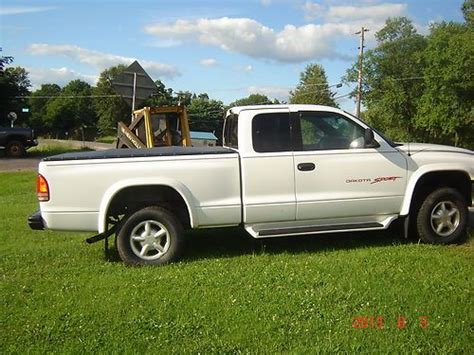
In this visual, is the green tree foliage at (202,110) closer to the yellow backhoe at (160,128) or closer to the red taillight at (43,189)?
the yellow backhoe at (160,128)

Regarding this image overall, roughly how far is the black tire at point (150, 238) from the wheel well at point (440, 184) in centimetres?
298

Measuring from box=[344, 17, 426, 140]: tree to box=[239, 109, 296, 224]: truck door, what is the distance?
46.4 m

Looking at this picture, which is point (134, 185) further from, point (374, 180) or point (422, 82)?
point (422, 82)

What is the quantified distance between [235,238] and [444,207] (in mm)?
2782

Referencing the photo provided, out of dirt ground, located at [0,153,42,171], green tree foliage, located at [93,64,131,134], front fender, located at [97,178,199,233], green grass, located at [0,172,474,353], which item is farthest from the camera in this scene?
green tree foliage, located at [93,64,131,134]

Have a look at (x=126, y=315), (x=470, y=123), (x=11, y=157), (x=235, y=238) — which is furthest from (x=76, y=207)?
(x=470, y=123)

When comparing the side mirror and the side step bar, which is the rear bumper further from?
the side mirror

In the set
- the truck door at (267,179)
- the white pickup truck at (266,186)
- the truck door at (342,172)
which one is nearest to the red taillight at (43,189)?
the white pickup truck at (266,186)

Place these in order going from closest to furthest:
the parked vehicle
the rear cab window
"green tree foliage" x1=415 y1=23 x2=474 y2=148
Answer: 1. the rear cab window
2. the parked vehicle
3. "green tree foliage" x1=415 y1=23 x2=474 y2=148

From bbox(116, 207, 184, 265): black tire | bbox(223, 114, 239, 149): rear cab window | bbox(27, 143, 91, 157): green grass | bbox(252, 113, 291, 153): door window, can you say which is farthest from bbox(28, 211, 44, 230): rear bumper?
bbox(27, 143, 91, 157): green grass

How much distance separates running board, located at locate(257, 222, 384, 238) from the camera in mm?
6234

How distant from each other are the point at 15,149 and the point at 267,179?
1018 inches

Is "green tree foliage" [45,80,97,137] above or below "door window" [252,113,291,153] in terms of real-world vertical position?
above

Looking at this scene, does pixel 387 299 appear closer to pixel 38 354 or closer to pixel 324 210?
pixel 324 210
